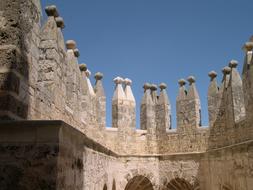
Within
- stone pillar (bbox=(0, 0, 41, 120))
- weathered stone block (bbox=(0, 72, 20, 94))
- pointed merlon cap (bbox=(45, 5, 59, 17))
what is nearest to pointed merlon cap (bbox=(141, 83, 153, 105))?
pointed merlon cap (bbox=(45, 5, 59, 17))

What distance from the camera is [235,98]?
912 cm

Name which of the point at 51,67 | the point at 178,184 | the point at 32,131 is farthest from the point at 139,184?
the point at 32,131

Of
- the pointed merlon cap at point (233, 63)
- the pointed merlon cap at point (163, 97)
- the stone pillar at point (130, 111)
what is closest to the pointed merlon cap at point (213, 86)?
the pointed merlon cap at point (233, 63)

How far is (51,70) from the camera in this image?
4879 mm

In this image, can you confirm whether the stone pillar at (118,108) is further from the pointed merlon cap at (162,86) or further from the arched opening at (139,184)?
the arched opening at (139,184)

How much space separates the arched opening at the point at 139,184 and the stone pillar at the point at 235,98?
3671 millimetres

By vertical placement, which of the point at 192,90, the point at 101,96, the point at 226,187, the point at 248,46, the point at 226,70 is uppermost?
the point at 248,46

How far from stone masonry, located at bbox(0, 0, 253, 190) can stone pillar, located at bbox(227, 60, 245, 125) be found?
0.03 meters

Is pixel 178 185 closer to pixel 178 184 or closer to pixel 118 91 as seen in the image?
pixel 178 184

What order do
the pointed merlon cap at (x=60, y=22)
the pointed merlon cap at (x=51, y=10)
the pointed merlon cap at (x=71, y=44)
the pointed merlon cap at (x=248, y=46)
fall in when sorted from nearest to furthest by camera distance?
the pointed merlon cap at (x=51, y=10) < the pointed merlon cap at (x=60, y=22) < the pointed merlon cap at (x=71, y=44) < the pointed merlon cap at (x=248, y=46)

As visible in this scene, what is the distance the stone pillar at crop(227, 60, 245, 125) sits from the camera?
9.09m

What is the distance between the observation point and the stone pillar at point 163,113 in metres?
11.3

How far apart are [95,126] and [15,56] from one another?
5.65m

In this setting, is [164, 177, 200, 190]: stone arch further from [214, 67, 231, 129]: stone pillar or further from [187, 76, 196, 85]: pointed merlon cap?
[187, 76, 196, 85]: pointed merlon cap
